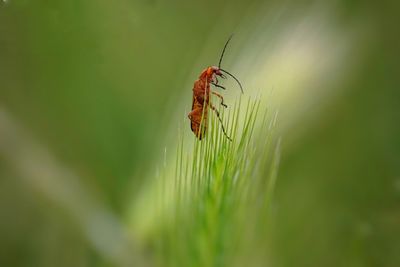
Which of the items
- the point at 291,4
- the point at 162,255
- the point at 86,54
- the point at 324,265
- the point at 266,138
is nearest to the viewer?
the point at 266,138

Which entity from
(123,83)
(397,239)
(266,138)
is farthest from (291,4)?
(266,138)

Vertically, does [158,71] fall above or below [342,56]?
below

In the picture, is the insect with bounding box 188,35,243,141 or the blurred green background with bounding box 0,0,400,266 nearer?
the insect with bounding box 188,35,243,141

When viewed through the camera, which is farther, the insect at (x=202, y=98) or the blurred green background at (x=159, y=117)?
the blurred green background at (x=159, y=117)

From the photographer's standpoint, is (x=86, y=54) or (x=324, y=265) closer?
(x=86, y=54)

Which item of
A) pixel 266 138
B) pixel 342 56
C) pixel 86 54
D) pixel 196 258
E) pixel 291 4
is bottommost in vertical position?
pixel 196 258

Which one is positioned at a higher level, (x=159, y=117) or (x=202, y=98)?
(x=159, y=117)

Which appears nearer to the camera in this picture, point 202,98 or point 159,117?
point 202,98

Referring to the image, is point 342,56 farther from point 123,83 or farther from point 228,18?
point 123,83
